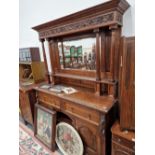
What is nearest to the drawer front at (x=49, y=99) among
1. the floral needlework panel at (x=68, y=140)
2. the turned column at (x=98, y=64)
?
the floral needlework panel at (x=68, y=140)

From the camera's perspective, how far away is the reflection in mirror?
1582mm

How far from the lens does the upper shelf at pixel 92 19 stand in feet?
3.93

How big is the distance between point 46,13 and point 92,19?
1156 millimetres

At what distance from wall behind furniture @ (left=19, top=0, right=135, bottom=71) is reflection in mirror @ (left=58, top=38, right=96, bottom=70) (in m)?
0.39

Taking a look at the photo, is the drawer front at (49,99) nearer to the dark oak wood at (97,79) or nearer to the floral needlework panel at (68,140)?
the dark oak wood at (97,79)

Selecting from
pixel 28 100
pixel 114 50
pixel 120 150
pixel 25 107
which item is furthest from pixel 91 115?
pixel 25 107

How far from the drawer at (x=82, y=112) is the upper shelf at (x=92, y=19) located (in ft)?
2.73

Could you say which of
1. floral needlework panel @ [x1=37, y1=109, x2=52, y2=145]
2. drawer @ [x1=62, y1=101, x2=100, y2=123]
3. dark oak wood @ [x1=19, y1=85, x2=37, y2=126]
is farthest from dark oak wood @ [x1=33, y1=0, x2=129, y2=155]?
dark oak wood @ [x1=19, y1=85, x2=37, y2=126]

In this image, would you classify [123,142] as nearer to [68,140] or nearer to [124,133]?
[124,133]

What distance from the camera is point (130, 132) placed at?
117 cm

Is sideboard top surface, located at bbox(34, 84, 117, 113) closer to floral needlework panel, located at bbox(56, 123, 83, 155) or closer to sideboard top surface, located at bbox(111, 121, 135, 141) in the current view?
sideboard top surface, located at bbox(111, 121, 135, 141)
